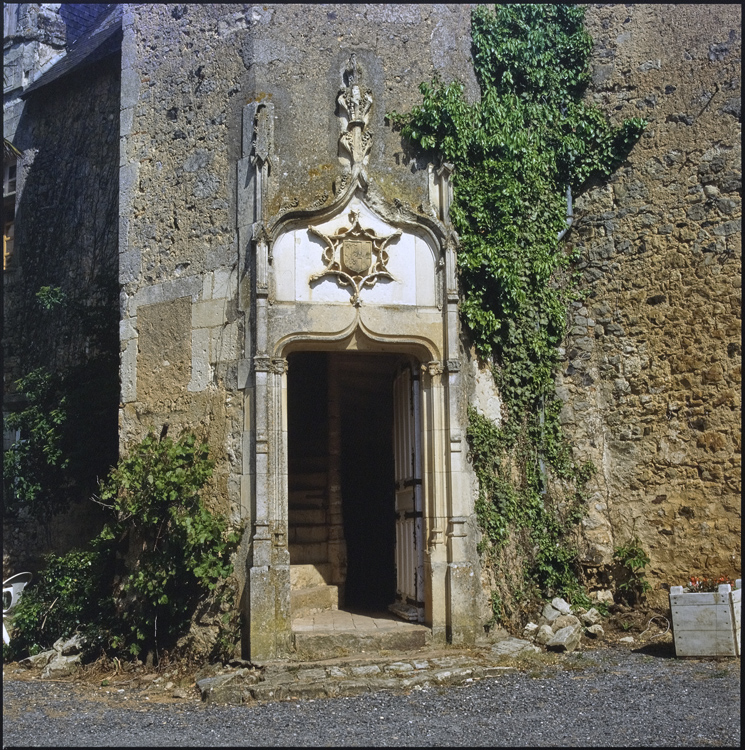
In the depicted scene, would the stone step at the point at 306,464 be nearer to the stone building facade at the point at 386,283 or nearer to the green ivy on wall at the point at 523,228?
the stone building facade at the point at 386,283

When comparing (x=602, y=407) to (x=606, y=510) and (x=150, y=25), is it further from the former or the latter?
(x=150, y=25)

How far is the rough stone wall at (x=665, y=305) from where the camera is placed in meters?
8.99

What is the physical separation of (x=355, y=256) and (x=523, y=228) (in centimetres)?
181

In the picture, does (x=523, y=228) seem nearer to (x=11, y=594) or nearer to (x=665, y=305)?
(x=665, y=305)

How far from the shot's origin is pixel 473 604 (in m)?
7.90

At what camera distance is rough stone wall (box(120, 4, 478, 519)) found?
27.0 ft

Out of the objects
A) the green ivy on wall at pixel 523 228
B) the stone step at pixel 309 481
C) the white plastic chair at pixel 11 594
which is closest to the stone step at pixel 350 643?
the green ivy on wall at pixel 523 228

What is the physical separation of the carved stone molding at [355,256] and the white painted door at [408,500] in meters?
0.97

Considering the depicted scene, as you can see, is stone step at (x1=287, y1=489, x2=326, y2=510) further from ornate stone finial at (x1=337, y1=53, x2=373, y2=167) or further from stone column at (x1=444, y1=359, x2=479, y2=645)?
ornate stone finial at (x1=337, y1=53, x2=373, y2=167)

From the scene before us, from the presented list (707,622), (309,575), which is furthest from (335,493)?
(707,622)

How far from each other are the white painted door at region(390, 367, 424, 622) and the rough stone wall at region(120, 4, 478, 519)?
1540 mm

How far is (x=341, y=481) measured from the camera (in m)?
10.4

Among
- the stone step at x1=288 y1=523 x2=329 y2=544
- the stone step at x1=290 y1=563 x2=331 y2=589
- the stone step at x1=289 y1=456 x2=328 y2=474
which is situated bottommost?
the stone step at x1=290 y1=563 x2=331 y2=589

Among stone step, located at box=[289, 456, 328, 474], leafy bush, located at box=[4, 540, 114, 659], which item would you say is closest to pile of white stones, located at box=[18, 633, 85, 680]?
leafy bush, located at box=[4, 540, 114, 659]
